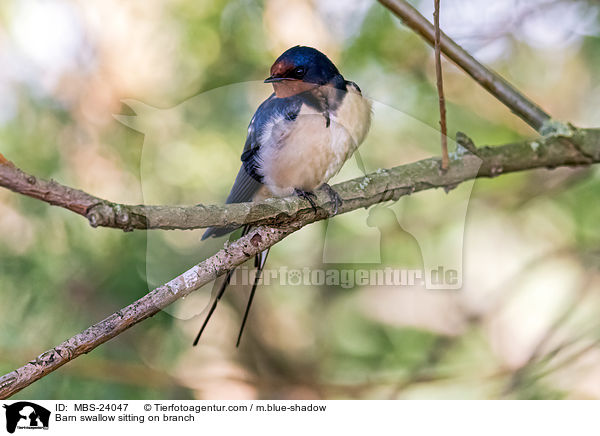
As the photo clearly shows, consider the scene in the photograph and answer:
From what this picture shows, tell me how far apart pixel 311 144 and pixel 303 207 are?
104mm

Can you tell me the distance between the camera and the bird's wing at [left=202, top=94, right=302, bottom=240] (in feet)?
2.12

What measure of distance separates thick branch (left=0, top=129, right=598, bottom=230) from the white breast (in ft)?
0.12

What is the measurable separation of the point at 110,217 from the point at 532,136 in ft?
2.22

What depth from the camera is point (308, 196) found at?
62 centimetres

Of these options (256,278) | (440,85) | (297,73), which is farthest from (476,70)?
(256,278)

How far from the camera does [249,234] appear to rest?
0.60m

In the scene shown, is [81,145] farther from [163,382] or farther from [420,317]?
[420,317]

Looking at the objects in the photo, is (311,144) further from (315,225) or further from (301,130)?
(315,225)

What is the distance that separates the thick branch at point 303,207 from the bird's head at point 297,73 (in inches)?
5.2
